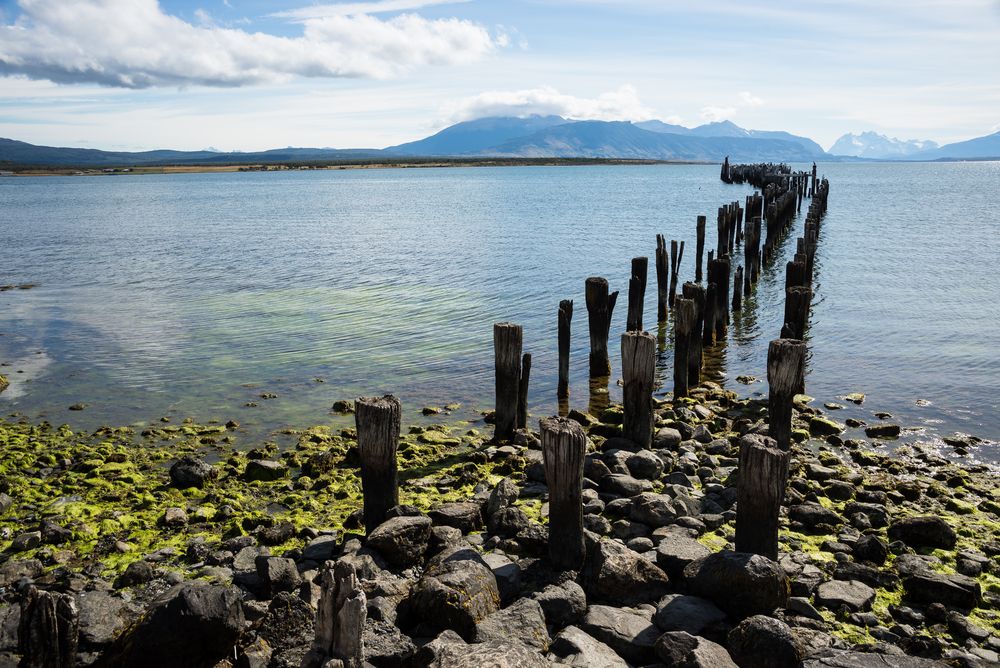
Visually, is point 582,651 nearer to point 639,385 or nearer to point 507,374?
point 639,385

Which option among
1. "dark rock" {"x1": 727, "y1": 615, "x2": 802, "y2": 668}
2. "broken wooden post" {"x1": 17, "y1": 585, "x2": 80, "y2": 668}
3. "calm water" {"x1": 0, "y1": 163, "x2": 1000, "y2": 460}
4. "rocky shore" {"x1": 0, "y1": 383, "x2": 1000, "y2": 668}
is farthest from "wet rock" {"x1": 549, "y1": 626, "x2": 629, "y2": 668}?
"calm water" {"x1": 0, "y1": 163, "x2": 1000, "y2": 460}

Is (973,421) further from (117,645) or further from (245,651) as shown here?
→ (117,645)

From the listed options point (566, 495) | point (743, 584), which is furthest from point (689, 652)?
point (566, 495)

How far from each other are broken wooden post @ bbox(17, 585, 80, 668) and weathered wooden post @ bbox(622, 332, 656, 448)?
8464 millimetres

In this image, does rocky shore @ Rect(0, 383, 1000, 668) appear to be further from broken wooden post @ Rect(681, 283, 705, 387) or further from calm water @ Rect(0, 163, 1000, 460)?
broken wooden post @ Rect(681, 283, 705, 387)

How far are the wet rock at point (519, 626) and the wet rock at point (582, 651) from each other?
122mm

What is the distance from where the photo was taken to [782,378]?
11586 mm

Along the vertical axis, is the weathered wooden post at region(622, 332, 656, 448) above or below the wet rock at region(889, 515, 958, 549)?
above

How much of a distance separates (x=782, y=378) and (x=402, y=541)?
6223 mm

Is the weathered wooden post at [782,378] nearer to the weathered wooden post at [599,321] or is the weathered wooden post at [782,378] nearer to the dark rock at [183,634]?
the weathered wooden post at [599,321]

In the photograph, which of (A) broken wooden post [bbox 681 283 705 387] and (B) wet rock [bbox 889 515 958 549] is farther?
(A) broken wooden post [bbox 681 283 705 387]

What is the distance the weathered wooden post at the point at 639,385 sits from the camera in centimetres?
1265

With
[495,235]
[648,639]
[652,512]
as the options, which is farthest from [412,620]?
[495,235]

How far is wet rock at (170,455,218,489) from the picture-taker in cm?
1149
